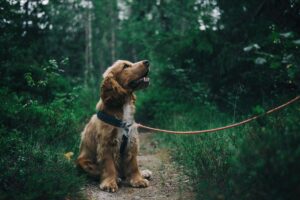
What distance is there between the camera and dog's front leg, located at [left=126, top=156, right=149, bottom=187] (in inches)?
214

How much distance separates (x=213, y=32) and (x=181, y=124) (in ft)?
7.15

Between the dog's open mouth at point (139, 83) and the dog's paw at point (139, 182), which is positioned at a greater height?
the dog's open mouth at point (139, 83)

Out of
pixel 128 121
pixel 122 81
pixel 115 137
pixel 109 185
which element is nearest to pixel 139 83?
pixel 122 81

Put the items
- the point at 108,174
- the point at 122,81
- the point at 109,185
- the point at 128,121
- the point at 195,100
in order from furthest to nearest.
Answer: the point at 195,100 → the point at 122,81 → the point at 128,121 → the point at 108,174 → the point at 109,185

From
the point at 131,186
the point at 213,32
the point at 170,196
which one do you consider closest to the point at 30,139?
the point at 131,186

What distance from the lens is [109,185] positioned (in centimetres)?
523

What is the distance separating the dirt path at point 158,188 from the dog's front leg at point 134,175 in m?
0.08

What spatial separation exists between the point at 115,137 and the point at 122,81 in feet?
2.80

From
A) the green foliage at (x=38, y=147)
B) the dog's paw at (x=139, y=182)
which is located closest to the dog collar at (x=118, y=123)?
the dog's paw at (x=139, y=182)

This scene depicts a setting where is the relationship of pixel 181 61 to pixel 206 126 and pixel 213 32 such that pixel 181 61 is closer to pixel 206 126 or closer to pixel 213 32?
pixel 213 32

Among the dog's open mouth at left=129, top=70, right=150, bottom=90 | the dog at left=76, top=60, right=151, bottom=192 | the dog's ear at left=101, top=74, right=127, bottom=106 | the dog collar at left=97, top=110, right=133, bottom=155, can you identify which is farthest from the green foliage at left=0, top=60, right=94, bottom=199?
the dog's open mouth at left=129, top=70, right=150, bottom=90

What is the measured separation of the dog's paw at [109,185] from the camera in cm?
522

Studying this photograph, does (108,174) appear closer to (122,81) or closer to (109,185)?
(109,185)

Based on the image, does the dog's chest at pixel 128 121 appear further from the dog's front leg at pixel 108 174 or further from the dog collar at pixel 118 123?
the dog's front leg at pixel 108 174
